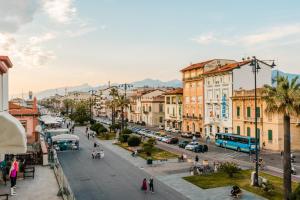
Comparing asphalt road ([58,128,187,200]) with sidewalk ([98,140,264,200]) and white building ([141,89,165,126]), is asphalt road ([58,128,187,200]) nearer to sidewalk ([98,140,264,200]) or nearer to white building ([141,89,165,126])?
sidewalk ([98,140,264,200])

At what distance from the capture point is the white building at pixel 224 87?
65500mm

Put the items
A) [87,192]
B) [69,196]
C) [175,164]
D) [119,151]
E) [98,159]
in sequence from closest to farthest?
1. [69,196]
2. [87,192]
3. [175,164]
4. [98,159]
5. [119,151]

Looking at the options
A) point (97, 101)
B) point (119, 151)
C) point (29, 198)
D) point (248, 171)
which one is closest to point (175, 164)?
point (248, 171)

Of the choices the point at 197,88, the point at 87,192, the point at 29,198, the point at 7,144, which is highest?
the point at 197,88

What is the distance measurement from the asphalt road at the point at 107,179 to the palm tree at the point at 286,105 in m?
8.29

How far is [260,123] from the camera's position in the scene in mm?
57438

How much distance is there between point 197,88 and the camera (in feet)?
262

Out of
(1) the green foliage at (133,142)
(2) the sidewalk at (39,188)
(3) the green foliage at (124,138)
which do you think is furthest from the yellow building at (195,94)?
(2) the sidewalk at (39,188)

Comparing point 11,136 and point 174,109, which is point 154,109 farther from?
point 11,136

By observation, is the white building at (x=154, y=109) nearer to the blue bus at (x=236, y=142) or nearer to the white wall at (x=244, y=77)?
the white wall at (x=244, y=77)

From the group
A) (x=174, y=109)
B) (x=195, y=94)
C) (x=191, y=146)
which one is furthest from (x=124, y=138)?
(x=174, y=109)

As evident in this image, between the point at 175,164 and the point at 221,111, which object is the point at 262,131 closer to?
the point at 221,111

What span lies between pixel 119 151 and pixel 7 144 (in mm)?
45608

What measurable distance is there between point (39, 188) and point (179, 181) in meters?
15.7
